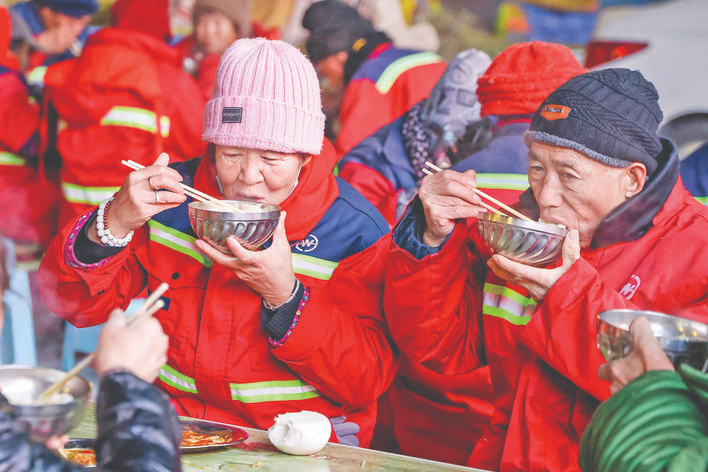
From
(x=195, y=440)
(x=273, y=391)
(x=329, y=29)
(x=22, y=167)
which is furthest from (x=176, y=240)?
(x=329, y=29)

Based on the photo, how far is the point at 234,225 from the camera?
1.93 meters

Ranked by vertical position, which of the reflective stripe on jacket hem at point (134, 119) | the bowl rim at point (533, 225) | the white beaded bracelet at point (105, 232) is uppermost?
the bowl rim at point (533, 225)

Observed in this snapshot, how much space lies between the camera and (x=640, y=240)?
1.95 meters

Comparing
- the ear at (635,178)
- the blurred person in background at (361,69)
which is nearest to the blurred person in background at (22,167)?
the blurred person in background at (361,69)

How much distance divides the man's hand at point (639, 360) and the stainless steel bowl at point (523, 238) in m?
0.42

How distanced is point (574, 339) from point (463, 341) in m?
0.48

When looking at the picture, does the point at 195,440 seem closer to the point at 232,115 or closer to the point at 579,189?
the point at 232,115

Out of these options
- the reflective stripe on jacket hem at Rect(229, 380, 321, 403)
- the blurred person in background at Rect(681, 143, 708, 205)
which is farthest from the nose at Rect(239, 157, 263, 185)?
the blurred person in background at Rect(681, 143, 708, 205)

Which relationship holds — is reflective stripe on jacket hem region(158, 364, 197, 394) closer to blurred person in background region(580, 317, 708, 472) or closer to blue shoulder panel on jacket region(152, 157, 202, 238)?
blue shoulder panel on jacket region(152, 157, 202, 238)

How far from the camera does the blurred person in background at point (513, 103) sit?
2.90 m

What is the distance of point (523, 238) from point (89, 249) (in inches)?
49.7

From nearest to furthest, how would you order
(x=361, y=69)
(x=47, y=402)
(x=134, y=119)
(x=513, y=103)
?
(x=47, y=402) → (x=513, y=103) → (x=134, y=119) → (x=361, y=69)

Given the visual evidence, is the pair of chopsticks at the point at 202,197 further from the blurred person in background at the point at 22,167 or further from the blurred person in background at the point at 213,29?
the blurred person in background at the point at 213,29

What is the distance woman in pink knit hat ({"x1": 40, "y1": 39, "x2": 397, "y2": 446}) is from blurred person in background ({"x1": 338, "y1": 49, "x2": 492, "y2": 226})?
4.09ft
